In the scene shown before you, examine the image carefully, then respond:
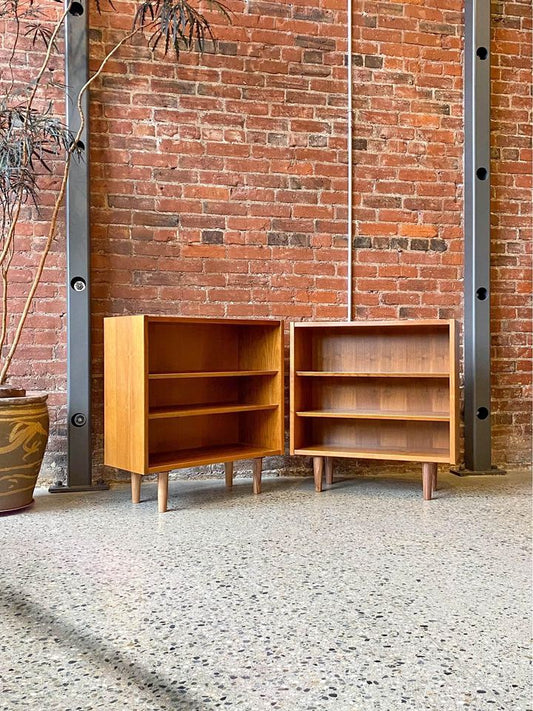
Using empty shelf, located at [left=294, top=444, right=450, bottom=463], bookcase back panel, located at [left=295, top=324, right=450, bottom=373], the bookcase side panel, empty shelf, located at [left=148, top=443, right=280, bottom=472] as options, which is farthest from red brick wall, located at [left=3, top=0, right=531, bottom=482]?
empty shelf, located at [left=294, top=444, right=450, bottom=463]

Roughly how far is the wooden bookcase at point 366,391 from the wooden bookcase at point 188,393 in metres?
0.22

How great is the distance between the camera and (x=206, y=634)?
1.72 metres

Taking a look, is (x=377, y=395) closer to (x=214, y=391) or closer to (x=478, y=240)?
(x=214, y=391)

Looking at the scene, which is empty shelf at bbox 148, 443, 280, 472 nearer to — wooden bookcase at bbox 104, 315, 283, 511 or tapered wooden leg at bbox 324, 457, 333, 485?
wooden bookcase at bbox 104, 315, 283, 511

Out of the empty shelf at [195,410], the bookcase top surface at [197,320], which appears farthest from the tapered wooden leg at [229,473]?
the bookcase top surface at [197,320]

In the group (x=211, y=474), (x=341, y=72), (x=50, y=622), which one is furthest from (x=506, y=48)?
(x=50, y=622)

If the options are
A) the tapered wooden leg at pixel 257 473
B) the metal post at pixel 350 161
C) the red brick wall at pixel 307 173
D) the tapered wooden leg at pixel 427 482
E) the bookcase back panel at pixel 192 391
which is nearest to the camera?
the tapered wooden leg at pixel 427 482

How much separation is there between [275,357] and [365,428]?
723 mm

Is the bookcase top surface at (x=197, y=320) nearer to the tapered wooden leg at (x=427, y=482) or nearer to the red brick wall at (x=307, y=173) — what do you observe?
the red brick wall at (x=307, y=173)

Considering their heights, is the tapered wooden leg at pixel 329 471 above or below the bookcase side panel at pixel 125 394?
below

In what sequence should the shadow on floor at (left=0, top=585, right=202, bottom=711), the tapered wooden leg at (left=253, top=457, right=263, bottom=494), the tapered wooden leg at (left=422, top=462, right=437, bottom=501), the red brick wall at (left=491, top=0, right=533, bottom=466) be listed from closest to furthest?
the shadow on floor at (left=0, top=585, right=202, bottom=711) → the tapered wooden leg at (left=422, top=462, right=437, bottom=501) → the tapered wooden leg at (left=253, top=457, right=263, bottom=494) → the red brick wall at (left=491, top=0, right=533, bottom=466)

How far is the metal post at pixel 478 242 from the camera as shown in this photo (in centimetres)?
393

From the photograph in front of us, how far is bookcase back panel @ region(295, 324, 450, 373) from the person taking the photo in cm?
357

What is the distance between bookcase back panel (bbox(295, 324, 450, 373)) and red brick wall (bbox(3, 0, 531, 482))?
0.21 m
